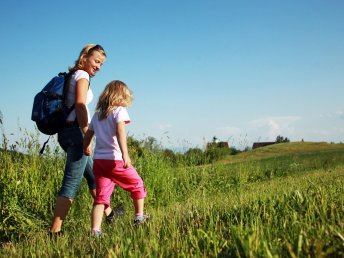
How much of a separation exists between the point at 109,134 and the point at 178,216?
124 centimetres

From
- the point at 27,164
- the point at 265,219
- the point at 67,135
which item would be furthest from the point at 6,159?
the point at 265,219

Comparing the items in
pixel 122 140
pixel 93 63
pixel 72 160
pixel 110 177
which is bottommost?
pixel 110 177

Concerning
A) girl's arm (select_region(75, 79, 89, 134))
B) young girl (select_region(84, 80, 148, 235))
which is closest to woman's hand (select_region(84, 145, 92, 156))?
young girl (select_region(84, 80, 148, 235))

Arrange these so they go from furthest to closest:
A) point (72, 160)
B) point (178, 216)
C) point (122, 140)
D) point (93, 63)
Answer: point (93, 63) < point (72, 160) < point (122, 140) < point (178, 216)

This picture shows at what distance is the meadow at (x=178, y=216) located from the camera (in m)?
2.29

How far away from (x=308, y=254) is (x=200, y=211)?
184 cm

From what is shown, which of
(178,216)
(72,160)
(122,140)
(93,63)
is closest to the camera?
(178,216)

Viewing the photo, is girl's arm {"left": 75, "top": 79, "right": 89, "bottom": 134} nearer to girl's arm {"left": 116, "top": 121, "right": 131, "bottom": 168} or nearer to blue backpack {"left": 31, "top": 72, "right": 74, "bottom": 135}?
blue backpack {"left": 31, "top": 72, "right": 74, "bottom": 135}

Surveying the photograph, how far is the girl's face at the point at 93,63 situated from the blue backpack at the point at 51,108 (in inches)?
9.9

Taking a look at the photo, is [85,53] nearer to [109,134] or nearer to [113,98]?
[113,98]

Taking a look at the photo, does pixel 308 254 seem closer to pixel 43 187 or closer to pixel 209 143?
pixel 43 187

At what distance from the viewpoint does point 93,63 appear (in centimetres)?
447

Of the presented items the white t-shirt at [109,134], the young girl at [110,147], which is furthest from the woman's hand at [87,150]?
the white t-shirt at [109,134]

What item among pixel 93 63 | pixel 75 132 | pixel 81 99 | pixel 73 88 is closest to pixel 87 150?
pixel 75 132
